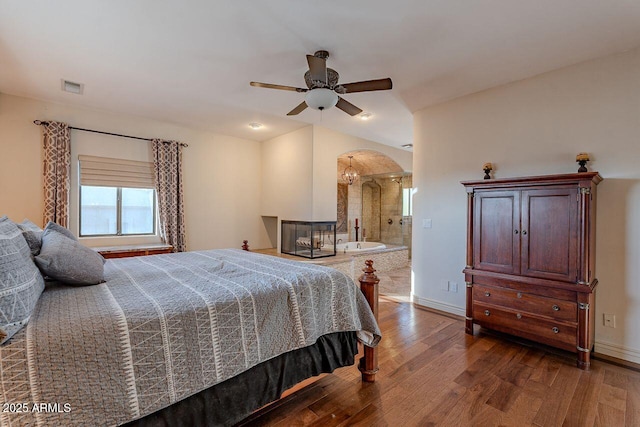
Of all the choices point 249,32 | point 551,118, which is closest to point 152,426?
point 249,32

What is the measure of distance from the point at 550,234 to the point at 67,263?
341 centimetres

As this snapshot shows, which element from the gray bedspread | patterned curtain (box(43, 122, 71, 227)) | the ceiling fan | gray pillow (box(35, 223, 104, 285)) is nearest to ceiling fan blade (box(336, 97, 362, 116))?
the ceiling fan

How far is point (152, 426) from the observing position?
3.77ft

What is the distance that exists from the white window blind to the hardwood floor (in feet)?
12.6

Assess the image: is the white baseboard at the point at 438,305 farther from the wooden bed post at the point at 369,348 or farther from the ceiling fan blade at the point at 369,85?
the ceiling fan blade at the point at 369,85

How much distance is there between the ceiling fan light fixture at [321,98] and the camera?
242 centimetres

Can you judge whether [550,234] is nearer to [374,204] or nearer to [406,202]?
[406,202]

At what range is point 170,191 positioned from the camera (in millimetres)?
4410

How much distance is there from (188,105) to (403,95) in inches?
107

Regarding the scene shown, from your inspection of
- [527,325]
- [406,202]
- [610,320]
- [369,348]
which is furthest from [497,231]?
[406,202]

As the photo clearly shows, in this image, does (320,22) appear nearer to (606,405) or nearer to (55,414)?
(55,414)

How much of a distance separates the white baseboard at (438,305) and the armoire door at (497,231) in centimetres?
80

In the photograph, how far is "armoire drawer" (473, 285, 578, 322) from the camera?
2.35 m

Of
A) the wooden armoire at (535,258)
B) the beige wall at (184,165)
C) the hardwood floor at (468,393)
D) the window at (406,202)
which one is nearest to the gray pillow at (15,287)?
the hardwood floor at (468,393)
